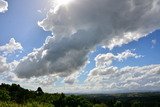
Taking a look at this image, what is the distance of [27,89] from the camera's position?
19150 cm

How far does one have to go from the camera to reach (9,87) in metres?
191

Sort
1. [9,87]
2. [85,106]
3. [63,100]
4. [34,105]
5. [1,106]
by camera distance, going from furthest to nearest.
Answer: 1. [9,87]
2. [85,106]
3. [63,100]
4. [34,105]
5. [1,106]

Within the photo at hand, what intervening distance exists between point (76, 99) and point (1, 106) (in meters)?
46.7

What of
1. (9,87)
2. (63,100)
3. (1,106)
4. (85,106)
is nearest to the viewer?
(1,106)

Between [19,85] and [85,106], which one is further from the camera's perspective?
[19,85]

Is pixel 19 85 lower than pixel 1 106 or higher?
higher

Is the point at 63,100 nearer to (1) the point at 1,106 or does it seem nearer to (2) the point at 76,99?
(2) the point at 76,99

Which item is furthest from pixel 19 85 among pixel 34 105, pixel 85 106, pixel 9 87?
pixel 34 105

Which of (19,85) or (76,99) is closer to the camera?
(76,99)

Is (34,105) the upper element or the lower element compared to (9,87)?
lower

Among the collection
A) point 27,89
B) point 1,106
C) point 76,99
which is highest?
point 27,89

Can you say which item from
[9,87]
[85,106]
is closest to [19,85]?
[9,87]

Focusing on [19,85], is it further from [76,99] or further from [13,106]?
[13,106]

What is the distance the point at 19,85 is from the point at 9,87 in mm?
8821
